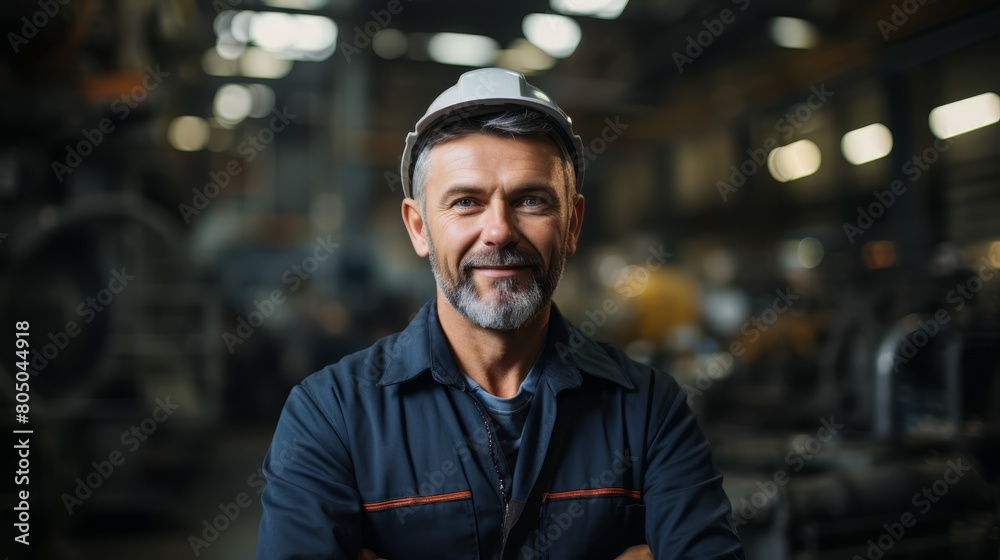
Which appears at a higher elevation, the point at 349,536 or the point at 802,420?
the point at 349,536

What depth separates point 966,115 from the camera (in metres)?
6.26

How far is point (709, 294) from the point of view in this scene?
31.6 feet

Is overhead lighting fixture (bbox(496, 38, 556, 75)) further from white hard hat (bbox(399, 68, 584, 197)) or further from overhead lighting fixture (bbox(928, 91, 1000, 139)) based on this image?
white hard hat (bbox(399, 68, 584, 197))

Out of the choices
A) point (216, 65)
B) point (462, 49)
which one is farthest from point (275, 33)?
point (462, 49)

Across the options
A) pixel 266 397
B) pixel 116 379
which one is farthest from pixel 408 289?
pixel 116 379

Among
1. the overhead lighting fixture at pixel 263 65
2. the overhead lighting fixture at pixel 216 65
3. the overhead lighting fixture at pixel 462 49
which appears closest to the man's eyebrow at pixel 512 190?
the overhead lighting fixture at pixel 462 49

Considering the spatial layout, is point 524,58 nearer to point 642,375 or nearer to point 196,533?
point 196,533

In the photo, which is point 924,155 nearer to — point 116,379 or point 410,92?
point 410,92

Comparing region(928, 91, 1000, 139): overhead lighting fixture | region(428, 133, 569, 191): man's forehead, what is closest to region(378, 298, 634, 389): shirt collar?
region(428, 133, 569, 191): man's forehead

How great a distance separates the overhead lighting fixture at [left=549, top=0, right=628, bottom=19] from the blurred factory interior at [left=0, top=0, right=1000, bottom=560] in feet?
0.16

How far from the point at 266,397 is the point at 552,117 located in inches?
296

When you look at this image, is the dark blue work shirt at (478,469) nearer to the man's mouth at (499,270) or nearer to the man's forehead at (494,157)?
the man's mouth at (499,270)

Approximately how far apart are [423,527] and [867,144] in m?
→ 8.48

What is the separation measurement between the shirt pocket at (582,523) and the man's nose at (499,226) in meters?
0.51
